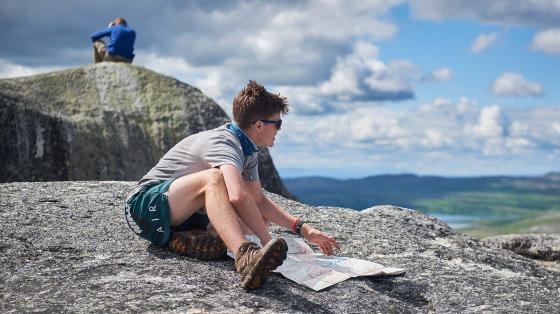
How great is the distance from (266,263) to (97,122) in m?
18.2

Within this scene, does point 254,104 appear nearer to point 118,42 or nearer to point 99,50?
point 118,42

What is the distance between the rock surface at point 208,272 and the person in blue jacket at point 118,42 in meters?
15.7

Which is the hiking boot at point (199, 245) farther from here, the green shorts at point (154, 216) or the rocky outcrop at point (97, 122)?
the rocky outcrop at point (97, 122)

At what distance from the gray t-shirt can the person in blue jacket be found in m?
19.1

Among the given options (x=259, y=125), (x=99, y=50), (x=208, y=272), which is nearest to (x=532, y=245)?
(x=259, y=125)

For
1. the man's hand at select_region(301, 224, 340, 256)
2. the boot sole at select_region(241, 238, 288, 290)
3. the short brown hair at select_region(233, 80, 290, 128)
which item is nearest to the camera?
the boot sole at select_region(241, 238, 288, 290)

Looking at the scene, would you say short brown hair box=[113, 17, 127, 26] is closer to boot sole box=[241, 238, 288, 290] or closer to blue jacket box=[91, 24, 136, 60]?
blue jacket box=[91, 24, 136, 60]

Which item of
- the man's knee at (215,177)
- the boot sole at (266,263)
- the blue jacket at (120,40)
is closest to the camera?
the boot sole at (266,263)

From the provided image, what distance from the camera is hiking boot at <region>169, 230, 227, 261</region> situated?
8.41m

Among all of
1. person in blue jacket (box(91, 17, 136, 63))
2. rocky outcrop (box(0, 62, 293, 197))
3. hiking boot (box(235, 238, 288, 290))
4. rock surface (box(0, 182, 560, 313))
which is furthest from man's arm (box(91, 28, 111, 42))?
hiking boot (box(235, 238, 288, 290))

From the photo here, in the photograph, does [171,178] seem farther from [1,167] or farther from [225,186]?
[1,167]

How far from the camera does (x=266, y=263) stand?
7.19 m

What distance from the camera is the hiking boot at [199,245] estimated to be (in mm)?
8406

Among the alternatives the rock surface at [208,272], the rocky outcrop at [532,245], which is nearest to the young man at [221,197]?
the rock surface at [208,272]
